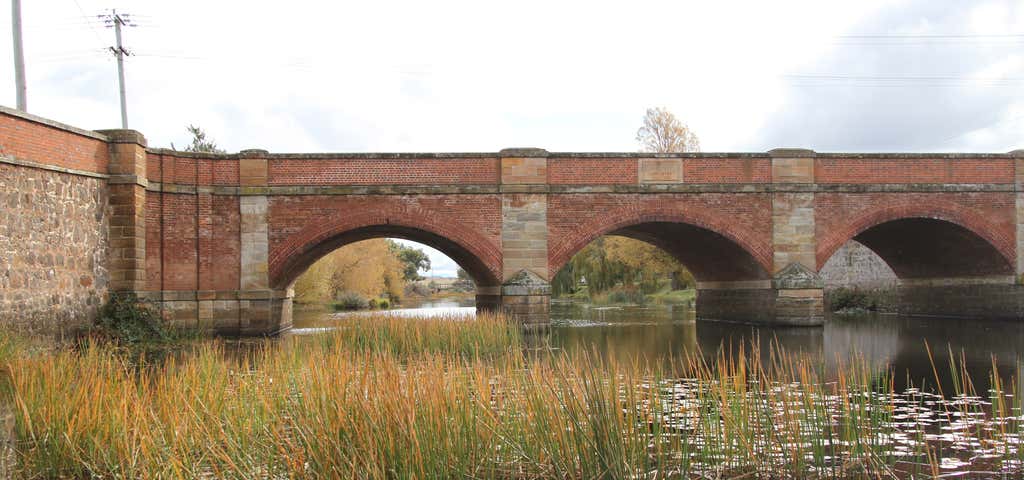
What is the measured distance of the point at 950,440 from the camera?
6469 millimetres

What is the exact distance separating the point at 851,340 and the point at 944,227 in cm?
622

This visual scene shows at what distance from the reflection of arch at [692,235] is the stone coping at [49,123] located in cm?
989

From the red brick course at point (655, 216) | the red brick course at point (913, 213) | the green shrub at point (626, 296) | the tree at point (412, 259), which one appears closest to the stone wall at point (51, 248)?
the red brick course at point (655, 216)

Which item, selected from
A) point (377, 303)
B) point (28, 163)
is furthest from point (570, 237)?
point (377, 303)

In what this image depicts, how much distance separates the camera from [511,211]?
1880 cm

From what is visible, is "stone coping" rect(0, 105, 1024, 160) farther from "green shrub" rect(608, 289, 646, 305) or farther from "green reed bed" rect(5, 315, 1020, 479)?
"green shrub" rect(608, 289, 646, 305)

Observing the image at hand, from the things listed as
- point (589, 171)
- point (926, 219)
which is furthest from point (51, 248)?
point (926, 219)

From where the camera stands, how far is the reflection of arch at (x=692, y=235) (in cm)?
1908

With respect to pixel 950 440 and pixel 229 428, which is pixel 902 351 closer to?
pixel 950 440

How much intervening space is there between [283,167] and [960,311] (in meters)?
19.0

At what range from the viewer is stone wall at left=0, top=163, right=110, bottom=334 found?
13.0 m

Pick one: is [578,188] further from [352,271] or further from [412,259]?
[412,259]

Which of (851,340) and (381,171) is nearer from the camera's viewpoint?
(851,340)

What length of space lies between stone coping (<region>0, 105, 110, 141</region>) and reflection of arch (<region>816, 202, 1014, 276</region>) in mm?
16291
